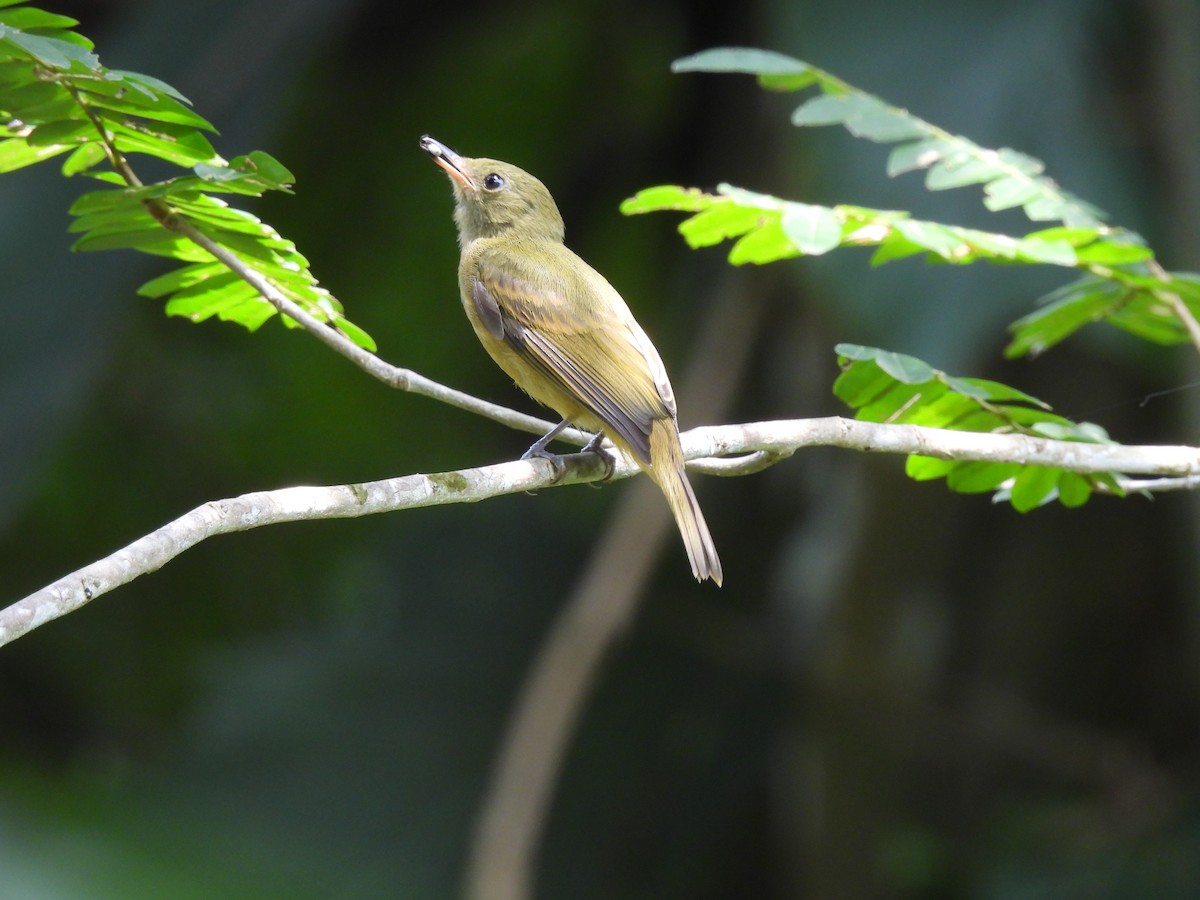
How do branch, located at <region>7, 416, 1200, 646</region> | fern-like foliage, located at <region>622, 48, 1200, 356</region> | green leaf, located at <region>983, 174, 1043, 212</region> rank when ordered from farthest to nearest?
green leaf, located at <region>983, 174, 1043, 212</region>, fern-like foliage, located at <region>622, 48, 1200, 356</region>, branch, located at <region>7, 416, 1200, 646</region>

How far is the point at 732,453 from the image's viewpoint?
8.63 feet

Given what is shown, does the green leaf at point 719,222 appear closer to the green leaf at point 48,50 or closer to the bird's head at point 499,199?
the green leaf at point 48,50

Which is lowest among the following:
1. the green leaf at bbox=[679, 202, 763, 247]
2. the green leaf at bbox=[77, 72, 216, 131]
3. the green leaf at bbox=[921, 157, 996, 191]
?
the green leaf at bbox=[77, 72, 216, 131]

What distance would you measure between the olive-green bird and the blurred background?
4.13 ft

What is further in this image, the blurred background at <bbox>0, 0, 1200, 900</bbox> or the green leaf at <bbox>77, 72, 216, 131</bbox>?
the blurred background at <bbox>0, 0, 1200, 900</bbox>

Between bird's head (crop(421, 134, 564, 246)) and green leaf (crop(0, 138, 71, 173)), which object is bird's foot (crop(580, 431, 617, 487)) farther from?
green leaf (crop(0, 138, 71, 173))

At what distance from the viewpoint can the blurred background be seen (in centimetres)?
525

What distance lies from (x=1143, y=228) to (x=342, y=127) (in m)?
3.97

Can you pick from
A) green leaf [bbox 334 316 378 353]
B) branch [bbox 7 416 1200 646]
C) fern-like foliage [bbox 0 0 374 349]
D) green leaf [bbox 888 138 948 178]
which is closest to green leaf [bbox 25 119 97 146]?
fern-like foliage [bbox 0 0 374 349]

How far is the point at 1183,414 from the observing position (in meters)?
4.89

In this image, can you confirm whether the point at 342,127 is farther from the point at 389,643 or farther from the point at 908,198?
the point at 908,198

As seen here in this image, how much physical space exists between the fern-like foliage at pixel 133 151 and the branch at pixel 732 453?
1.50ft

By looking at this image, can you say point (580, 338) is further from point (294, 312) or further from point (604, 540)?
point (604, 540)

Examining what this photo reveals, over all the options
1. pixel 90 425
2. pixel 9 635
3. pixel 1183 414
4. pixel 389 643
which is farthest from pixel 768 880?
pixel 9 635
